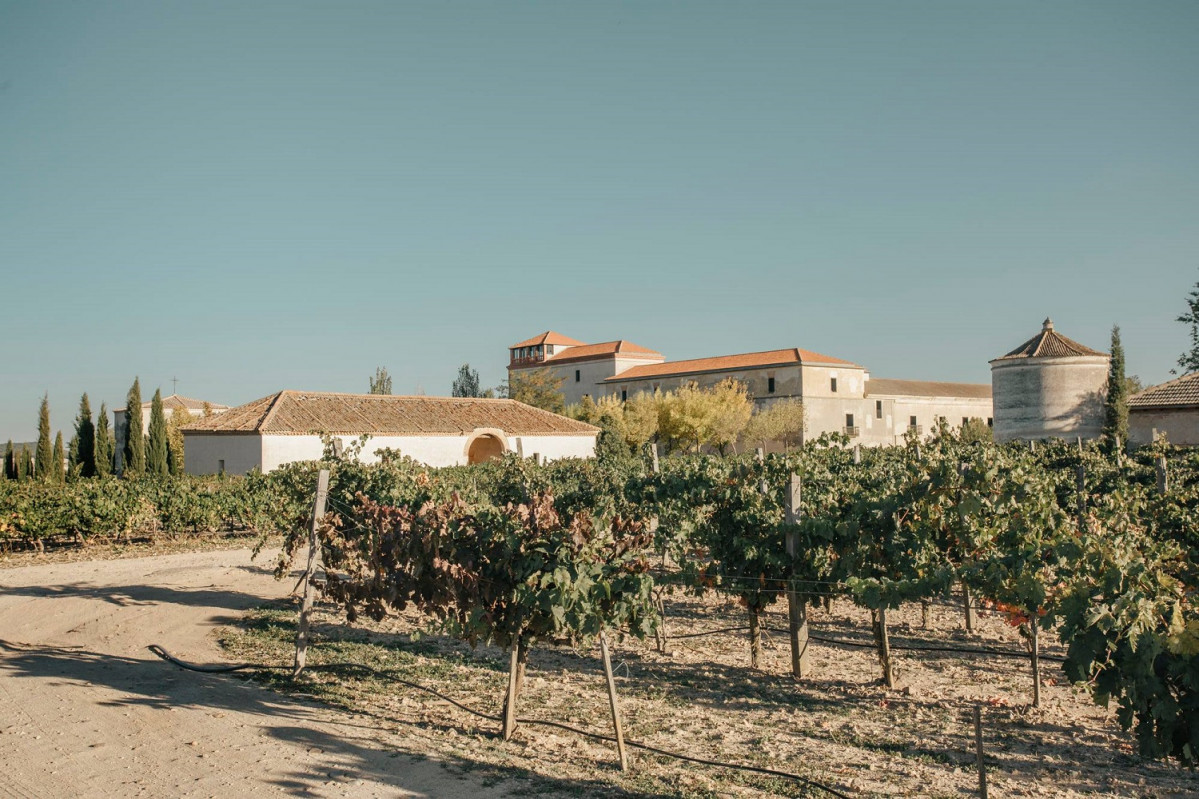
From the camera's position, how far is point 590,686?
8.88 m

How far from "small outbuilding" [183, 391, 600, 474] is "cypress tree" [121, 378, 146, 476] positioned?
4.57 m

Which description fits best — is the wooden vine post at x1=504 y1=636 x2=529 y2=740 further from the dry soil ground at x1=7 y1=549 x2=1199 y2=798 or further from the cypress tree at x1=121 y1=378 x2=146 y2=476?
the cypress tree at x1=121 y1=378 x2=146 y2=476

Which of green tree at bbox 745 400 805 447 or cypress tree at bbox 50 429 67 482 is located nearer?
cypress tree at bbox 50 429 67 482

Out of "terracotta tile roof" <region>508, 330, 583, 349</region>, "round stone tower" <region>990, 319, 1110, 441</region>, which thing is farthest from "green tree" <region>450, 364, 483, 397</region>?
"round stone tower" <region>990, 319, 1110, 441</region>

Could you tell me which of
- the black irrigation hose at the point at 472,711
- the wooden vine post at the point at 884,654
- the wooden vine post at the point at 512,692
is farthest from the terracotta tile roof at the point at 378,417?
the wooden vine post at the point at 884,654

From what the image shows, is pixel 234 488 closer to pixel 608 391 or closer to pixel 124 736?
pixel 124 736

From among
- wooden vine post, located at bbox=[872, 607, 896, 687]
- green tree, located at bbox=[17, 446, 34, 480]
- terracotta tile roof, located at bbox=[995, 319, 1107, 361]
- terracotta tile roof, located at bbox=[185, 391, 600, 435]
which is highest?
terracotta tile roof, located at bbox=[995, 319, 1107, 361]

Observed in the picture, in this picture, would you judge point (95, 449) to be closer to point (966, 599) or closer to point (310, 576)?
point (310, 576)

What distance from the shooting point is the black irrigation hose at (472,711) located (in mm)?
6234

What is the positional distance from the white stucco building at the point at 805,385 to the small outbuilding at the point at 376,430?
1635cm

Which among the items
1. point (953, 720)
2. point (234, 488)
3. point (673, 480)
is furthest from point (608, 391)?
point (953, 720)

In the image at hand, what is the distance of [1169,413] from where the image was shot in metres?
29.1

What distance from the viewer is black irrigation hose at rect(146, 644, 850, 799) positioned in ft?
20.5

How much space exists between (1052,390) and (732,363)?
23765 millimetres
